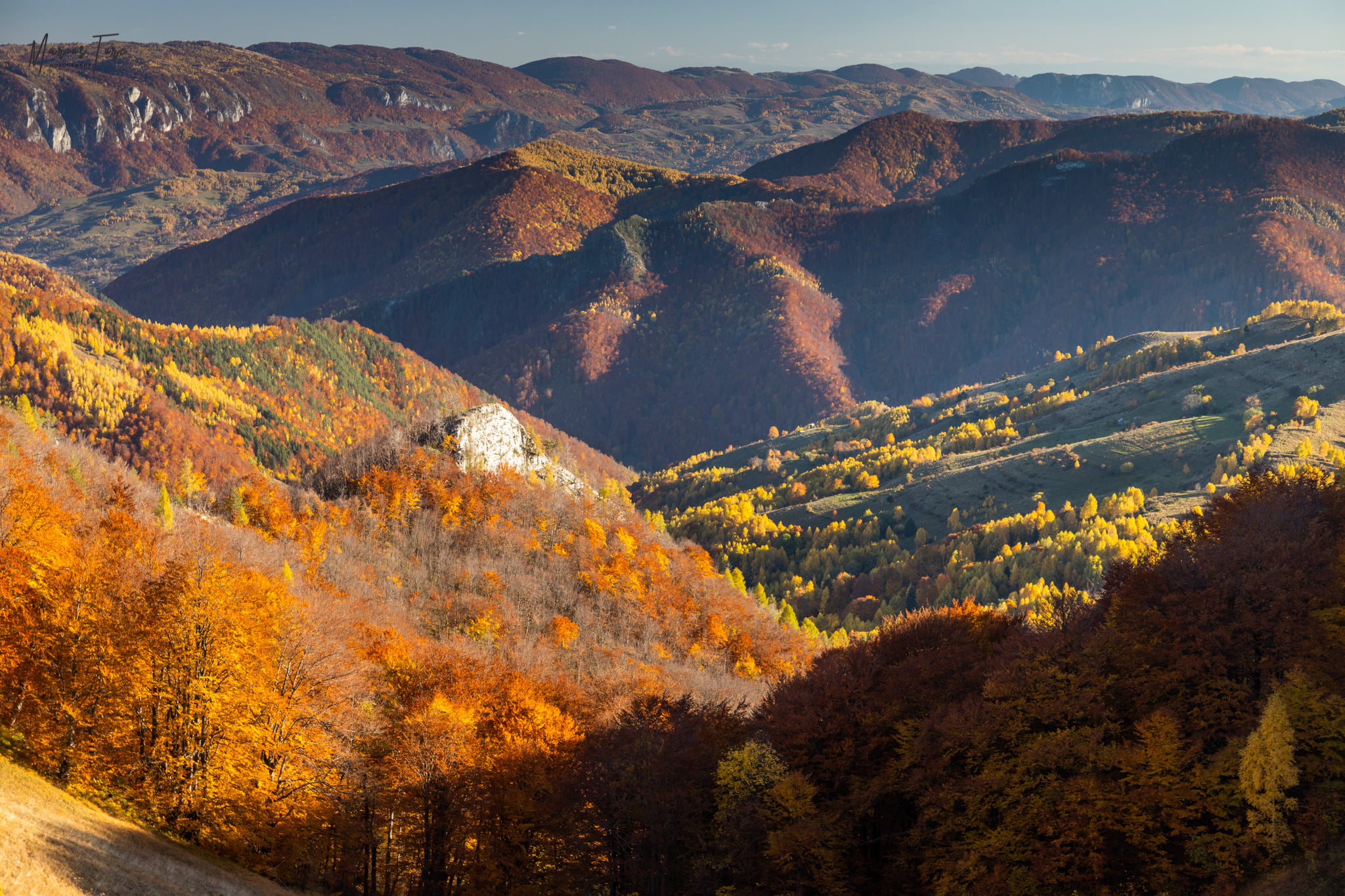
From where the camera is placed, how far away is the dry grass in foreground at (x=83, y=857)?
32219mm

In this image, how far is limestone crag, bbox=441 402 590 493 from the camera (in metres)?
151

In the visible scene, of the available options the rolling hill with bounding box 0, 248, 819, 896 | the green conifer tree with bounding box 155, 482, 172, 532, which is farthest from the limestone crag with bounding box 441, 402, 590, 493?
the rolling hill with bounding box 0, 248, 819, 896

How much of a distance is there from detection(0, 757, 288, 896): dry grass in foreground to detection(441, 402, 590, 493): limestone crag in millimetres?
107815

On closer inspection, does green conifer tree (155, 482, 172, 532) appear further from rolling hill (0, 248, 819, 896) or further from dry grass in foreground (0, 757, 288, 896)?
dry grass in foreground (0, 757, 288, 896)

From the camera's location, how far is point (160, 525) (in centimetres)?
8269

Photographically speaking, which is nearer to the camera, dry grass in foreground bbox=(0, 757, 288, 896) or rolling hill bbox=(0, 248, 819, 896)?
dry grass in foreground bbox=(0, 757, 288, 896)

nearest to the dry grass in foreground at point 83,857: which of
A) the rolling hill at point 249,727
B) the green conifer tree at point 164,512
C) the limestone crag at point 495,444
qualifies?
the rolling hill at point 249,727

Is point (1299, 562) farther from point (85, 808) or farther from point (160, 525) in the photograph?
point (160, 525)

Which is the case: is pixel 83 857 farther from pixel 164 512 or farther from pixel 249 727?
pixel 164 512

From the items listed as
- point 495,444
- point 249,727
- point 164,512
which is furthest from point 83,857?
point 495,444

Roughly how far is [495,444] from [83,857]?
12293cm

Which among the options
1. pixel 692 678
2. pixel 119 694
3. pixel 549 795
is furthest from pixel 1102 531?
pixel 119 694

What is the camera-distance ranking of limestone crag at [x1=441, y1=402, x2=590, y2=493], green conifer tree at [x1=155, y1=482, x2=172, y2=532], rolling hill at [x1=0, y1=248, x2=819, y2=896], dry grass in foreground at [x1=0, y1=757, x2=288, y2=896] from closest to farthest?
dry grass in foreground at [x1=0, y1=757, x2=288, y2=896] → rolling hill at [x1=0, y1=248, x2=819, y2=896] → green conifer tree at [x1=155, y1=482, x2=172, y2=532] → limestone crag at [x1=441, y1=402, x2=590, y2=493]

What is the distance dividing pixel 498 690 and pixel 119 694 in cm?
2239
